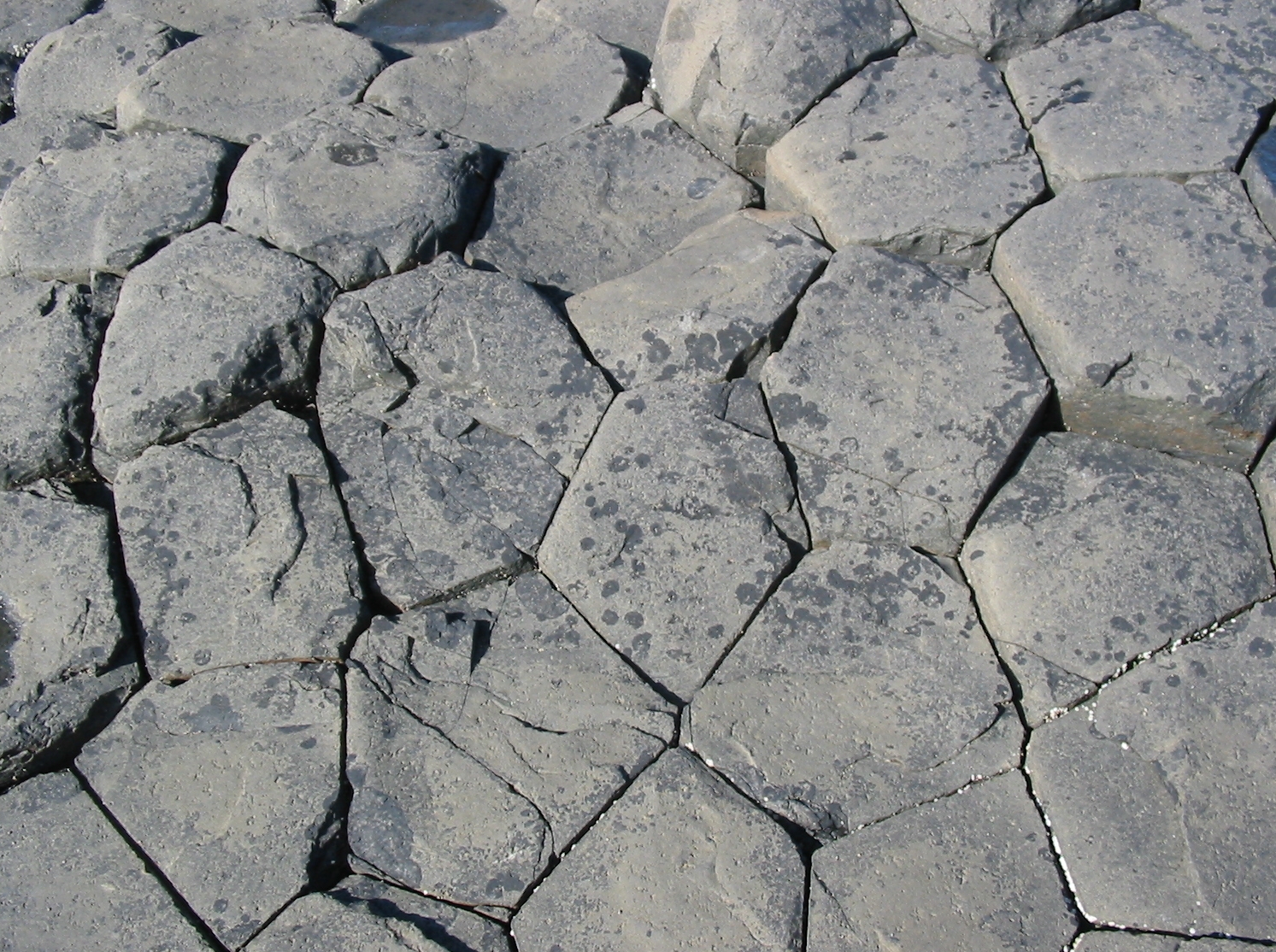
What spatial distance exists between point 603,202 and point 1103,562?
1.46 metres

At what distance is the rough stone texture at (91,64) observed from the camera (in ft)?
10.9

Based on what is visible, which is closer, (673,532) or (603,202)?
(673,532)

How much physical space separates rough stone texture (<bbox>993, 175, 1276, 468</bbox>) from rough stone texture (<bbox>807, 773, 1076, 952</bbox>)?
0.81m

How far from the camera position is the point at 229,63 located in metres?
3.23

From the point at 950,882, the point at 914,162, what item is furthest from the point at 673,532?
the point at 914,162

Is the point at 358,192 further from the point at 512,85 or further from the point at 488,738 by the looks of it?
the point at 488,738

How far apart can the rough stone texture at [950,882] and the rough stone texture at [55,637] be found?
4.55 feet

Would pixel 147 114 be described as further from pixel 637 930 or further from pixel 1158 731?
pixel 1158 731

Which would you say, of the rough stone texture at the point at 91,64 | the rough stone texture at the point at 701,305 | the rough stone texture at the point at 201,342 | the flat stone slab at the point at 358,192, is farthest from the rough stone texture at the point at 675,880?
the rough stone texture at the point at 91,64

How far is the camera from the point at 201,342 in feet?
8.45

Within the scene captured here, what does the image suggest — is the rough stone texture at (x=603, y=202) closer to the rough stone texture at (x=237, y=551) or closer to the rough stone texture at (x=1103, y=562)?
the rough stone texture at (x=237, y=551)

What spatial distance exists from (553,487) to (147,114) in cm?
160

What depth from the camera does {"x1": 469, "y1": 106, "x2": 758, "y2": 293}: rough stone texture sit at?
2893 mm

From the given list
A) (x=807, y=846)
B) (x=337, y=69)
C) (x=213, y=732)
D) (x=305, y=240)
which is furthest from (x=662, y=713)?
(x=337, y=69)
